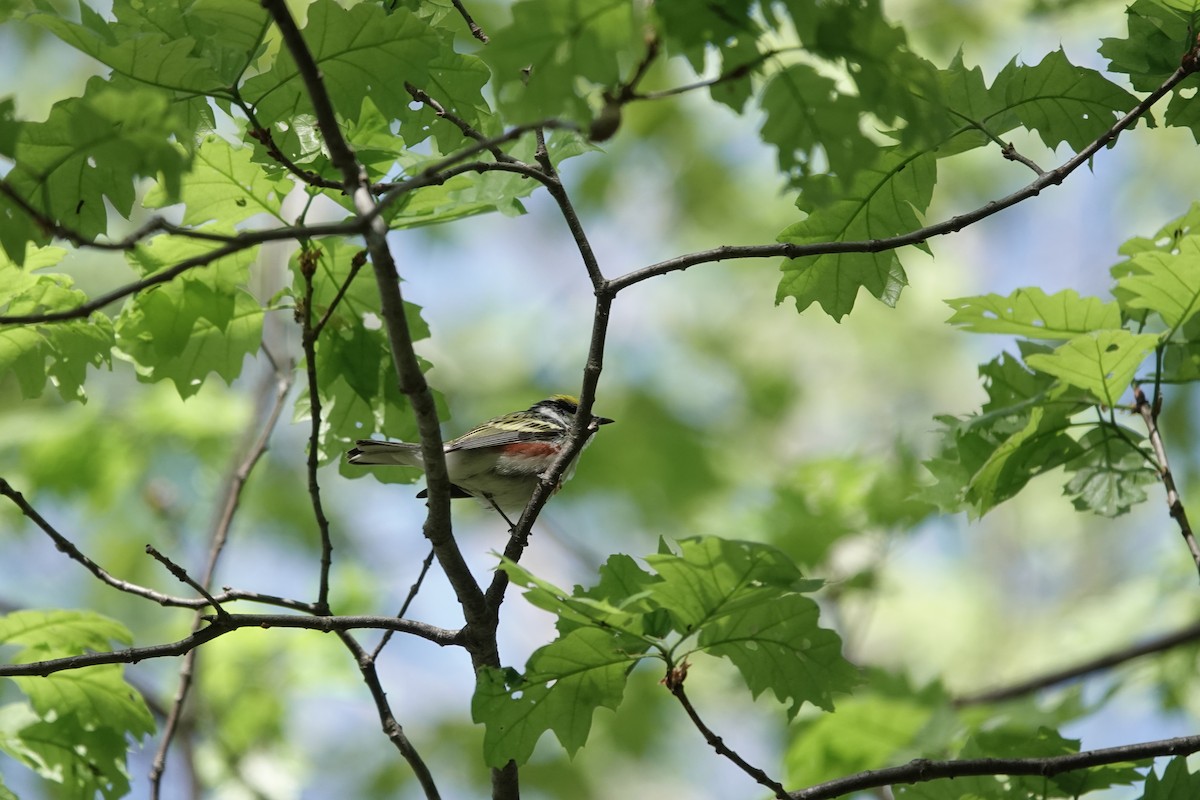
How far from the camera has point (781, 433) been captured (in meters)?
13.9

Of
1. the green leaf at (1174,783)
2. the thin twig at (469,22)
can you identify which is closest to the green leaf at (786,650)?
the green leaf at (1174,783)

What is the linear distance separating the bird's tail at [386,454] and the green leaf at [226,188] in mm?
835

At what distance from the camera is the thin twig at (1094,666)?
5.07 m

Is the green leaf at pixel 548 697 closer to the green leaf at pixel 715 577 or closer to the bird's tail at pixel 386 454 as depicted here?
the green leaf at pixel 715 577

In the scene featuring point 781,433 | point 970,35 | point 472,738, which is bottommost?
point 472,738

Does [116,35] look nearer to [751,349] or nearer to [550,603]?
[550,603]

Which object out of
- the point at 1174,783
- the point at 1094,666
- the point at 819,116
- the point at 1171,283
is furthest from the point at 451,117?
the point at 1094,666

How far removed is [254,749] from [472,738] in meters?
4.04

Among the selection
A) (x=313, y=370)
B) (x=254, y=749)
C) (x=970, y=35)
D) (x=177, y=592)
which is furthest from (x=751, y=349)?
(x=313, y=370)

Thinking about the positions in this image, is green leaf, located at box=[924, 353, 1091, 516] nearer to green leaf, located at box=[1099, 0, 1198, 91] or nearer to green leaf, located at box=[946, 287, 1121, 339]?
green leaf, located at box=[946, 287, 1121, 339]

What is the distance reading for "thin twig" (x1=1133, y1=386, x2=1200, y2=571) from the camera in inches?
111

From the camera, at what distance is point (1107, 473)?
309 cm

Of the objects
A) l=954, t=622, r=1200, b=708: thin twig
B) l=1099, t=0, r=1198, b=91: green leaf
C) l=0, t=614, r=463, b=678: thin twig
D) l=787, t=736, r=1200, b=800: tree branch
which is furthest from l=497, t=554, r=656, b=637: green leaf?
l=954, t=622, r=1200, b=708: thin twig

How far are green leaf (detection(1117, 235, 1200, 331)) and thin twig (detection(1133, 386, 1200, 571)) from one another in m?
0.33
